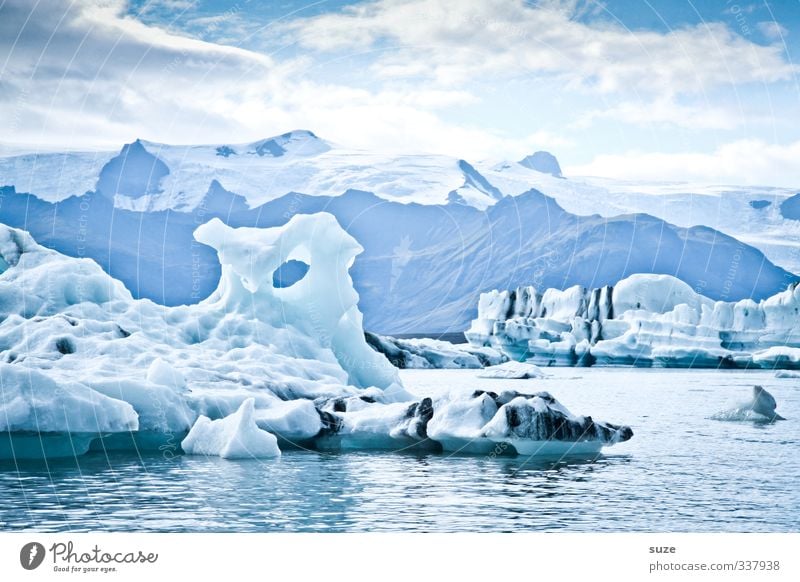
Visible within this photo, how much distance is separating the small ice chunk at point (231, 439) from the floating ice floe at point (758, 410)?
13901 mm

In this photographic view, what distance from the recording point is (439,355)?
5694 cm

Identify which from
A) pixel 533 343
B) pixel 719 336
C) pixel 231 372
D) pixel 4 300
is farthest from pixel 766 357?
pixel 4 300

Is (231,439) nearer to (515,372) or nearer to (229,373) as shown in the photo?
(229,373)

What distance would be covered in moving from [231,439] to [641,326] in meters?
36.3

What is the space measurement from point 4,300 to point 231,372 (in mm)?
4902

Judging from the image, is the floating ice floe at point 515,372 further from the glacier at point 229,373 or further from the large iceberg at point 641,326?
the glacier at point 229,373

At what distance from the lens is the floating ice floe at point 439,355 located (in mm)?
54344

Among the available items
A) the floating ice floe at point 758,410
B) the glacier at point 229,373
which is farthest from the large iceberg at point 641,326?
the glacier at point 229,373
